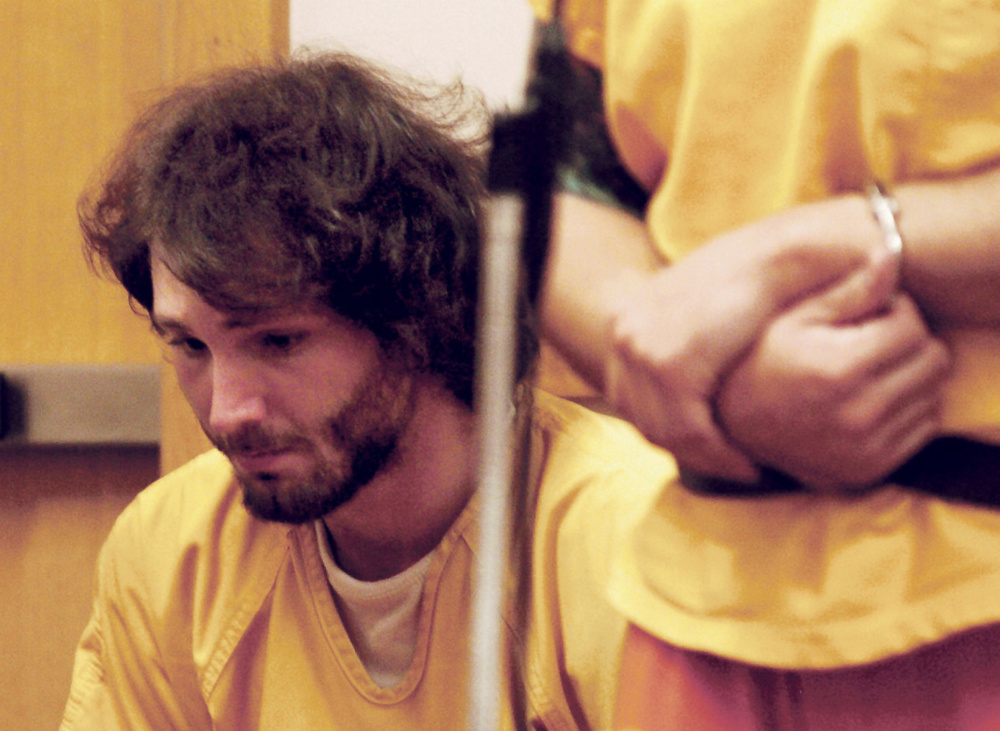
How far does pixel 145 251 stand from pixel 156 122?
0.42 feet

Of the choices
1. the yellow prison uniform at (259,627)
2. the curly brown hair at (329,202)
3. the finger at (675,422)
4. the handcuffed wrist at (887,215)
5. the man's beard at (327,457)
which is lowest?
the yellow prison uniform at (259,627)

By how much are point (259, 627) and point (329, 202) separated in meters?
0.33

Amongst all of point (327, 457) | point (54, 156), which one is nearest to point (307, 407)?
point (327, 457)

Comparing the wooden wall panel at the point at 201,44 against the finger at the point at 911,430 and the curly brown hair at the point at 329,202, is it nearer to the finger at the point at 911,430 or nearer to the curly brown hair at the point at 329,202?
the curly brown hair at the point at 329,202

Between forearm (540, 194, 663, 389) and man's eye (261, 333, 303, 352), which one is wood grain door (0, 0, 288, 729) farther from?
forearm (540, 194, 663, 389)

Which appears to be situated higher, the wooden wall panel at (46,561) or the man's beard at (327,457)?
the man's beard at (327,457)

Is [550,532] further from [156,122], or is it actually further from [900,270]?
[156,122]

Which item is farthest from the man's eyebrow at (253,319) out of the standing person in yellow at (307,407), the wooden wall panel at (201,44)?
the wooden wall panel at (201,44)

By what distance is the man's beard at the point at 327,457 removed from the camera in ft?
2.10

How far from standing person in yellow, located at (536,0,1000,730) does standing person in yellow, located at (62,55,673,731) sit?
38cm

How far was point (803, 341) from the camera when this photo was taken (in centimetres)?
21

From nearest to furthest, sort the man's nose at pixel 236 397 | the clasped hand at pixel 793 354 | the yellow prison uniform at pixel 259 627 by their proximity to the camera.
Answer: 1. the clasped hand at pixel 793 354
2. the yellow prison uniform at pixel 259 627
3. the man's nose at pixel 236 397

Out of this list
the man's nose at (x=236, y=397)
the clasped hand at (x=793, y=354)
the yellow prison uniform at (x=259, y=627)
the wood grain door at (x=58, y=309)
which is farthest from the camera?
the wood grain door at (x=58, y=309)

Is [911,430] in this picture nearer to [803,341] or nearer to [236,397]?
[803,341]
